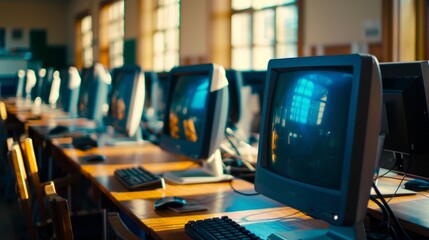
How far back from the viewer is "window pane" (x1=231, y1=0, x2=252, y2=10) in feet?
25.2

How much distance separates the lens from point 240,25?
26.0 feet

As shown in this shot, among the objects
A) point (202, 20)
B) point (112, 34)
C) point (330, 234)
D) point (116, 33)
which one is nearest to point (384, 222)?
point (330, 234)

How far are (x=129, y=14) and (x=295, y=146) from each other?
10192 mm

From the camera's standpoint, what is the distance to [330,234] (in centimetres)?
153

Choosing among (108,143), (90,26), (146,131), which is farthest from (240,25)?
(90,26)

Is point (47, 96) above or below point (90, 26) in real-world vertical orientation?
below

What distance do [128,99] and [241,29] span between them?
4.65 m

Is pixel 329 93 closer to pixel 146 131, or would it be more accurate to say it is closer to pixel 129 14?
pixel 146 131

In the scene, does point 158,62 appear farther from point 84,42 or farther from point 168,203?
point 168,203

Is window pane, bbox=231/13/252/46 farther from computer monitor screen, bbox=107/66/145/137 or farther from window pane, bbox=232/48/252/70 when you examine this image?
computer monitor screen, bbox=107/66/145/137

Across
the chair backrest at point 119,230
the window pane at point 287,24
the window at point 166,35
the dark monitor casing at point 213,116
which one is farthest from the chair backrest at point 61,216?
the window at point 166,35

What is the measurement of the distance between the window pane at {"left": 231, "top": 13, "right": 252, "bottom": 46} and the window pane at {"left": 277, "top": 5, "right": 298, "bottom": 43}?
737 millimetres

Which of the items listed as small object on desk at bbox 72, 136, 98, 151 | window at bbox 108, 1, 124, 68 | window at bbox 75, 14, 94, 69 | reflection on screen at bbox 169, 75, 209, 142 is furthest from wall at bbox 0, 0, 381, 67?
reflection on screen at bbox 169, 75, 209, 142

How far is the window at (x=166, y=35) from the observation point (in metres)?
9.60
